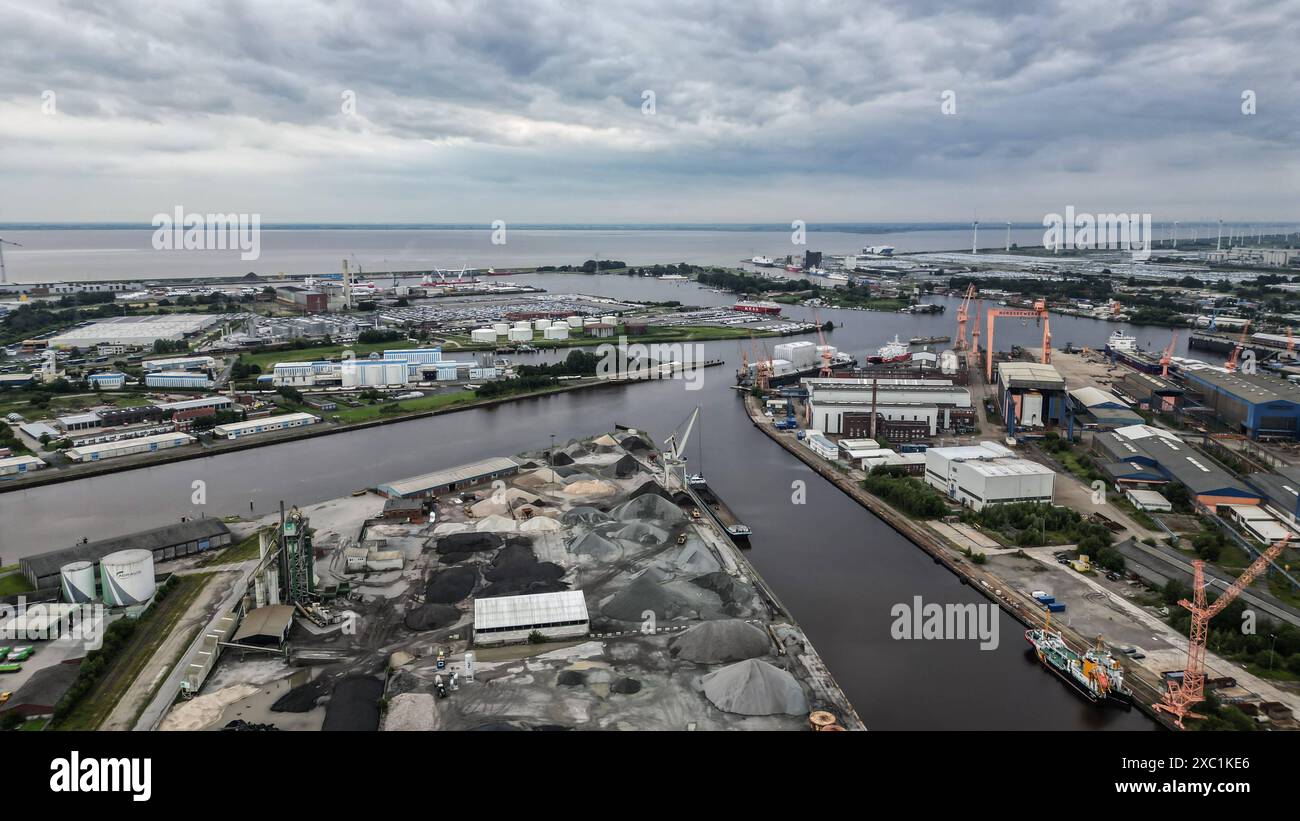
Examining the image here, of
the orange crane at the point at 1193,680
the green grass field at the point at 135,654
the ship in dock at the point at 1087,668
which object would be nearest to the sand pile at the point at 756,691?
the ship in dock at the point at 1087,668

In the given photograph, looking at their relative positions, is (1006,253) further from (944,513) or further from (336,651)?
(336,651)

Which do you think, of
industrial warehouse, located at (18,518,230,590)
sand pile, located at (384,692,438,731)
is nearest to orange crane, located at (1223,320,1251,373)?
sand pile, located at (384,692,438,731)

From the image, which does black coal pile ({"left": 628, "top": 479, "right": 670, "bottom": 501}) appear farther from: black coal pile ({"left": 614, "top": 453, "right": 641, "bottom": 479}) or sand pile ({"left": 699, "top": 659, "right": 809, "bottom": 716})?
sand pile ({"left": 699, "top": 659, "right": 809, "bottom": 716})

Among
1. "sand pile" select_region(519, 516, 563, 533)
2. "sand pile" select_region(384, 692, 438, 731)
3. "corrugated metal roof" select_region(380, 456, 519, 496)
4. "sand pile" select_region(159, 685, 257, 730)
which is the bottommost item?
"sand pile" select_region(159, 685, 257, 730)

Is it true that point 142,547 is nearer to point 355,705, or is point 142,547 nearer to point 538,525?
point 538,525

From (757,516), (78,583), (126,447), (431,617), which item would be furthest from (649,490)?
(126,447)

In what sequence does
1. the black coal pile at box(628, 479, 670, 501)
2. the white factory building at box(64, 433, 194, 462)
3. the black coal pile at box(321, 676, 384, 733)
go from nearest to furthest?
the black coal pile at box(321, 676, 384, 733)
the black coal pile at box(628, 479, 670, 501)
the white factory building at box(64, 433, 194, 462)

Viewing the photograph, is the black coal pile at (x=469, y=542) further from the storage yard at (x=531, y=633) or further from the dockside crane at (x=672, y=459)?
the dockside crane at (x=672, y=459)
